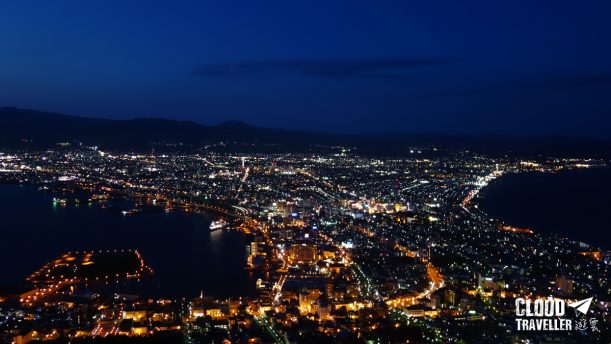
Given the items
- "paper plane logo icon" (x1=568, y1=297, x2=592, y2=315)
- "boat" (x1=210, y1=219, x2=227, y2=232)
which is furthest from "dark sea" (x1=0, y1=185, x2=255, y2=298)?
"paper plane logo icon" (x1=568, y1=297, x2=592, y2=315)

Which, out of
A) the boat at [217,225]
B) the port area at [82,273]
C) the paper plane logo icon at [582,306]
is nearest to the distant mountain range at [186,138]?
the boat at [217,225]

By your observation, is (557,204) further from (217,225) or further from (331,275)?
(331,275)

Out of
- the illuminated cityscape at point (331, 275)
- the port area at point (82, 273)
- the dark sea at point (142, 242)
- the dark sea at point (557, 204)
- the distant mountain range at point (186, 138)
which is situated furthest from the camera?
the distant mountain range at point (186, 138)

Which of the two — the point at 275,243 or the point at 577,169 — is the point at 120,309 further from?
the point at 577,169

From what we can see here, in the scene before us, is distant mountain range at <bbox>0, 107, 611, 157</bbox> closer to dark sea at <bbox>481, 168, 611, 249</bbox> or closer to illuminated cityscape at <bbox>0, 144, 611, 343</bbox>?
dark sea at <bbox>481, 168, 611, 249</bbox>

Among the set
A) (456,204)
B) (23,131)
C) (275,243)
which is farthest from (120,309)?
(23,131)

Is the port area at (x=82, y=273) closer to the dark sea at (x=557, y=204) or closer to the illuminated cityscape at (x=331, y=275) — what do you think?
the illuminated cityscape at (x=331, y=275)
